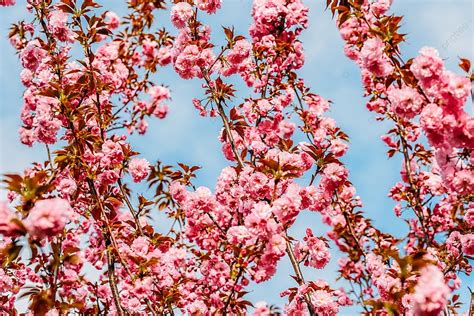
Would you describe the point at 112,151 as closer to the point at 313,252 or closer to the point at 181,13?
the point at 181,13

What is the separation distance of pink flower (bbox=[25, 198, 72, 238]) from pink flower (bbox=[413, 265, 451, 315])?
1.71m

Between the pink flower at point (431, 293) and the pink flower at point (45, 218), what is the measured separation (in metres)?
1.71

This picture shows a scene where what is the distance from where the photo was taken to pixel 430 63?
293 centimetres

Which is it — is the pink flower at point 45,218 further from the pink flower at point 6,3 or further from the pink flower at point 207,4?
the pink flower at point 6,3

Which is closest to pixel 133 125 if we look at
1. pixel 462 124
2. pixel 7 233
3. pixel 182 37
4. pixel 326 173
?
pixel 182 37

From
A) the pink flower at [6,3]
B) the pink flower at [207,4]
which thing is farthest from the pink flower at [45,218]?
the pink flower at [6,3]

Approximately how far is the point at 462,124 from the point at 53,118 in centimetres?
326

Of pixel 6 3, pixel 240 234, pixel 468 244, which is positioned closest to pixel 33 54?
pixel 6 3

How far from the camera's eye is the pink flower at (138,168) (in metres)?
4.90

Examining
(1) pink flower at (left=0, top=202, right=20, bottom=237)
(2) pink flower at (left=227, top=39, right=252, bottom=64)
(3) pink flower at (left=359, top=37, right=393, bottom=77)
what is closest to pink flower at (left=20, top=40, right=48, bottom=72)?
(2) pink flower at (left=227, top=39, right=252, bottom=64)

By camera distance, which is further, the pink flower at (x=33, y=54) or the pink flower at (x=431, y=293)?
the pink flower at (x=33, y=54)

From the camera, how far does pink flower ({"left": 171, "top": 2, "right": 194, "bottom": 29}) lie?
5039mm

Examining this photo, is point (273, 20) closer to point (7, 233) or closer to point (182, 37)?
point (182, 37)

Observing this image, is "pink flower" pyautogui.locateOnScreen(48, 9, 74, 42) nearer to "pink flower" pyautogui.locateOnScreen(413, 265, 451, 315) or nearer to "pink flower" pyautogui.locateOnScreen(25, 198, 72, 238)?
"pink flower" pyautogui.locateOnScreen(25, 198, 72, 238)
